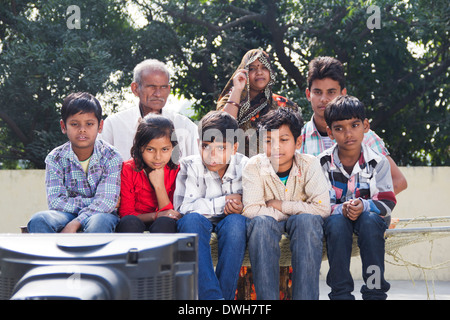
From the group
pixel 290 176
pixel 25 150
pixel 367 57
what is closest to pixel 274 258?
pixel 290 176

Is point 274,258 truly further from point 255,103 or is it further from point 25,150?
point 25,150

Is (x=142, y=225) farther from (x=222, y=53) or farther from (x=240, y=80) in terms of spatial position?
(x=222, y=53)

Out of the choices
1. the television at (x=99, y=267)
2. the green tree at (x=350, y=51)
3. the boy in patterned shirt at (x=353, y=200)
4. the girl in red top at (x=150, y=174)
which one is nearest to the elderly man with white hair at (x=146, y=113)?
the girl in red top at (x=150, y=174)

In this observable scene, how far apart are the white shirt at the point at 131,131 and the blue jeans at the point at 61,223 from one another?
2.75 ft

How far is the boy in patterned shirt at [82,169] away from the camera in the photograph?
2764 mm

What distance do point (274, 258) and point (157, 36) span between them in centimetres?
482

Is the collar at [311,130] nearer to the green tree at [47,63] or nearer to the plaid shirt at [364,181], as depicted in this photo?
the plaid shirt at [364,181]

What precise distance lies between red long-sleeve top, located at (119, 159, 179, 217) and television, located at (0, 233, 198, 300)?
1113 mm

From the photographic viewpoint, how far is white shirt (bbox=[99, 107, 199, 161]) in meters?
3.43

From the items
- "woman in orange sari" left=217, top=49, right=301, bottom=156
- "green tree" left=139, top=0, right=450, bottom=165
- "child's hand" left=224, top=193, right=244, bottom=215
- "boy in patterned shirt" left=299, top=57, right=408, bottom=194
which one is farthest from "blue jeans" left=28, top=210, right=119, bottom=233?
"green tree" left=139, top=0, right=450, bottom=165

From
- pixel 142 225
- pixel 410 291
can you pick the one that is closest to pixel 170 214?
pixel 142 225

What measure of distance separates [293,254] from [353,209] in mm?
339
